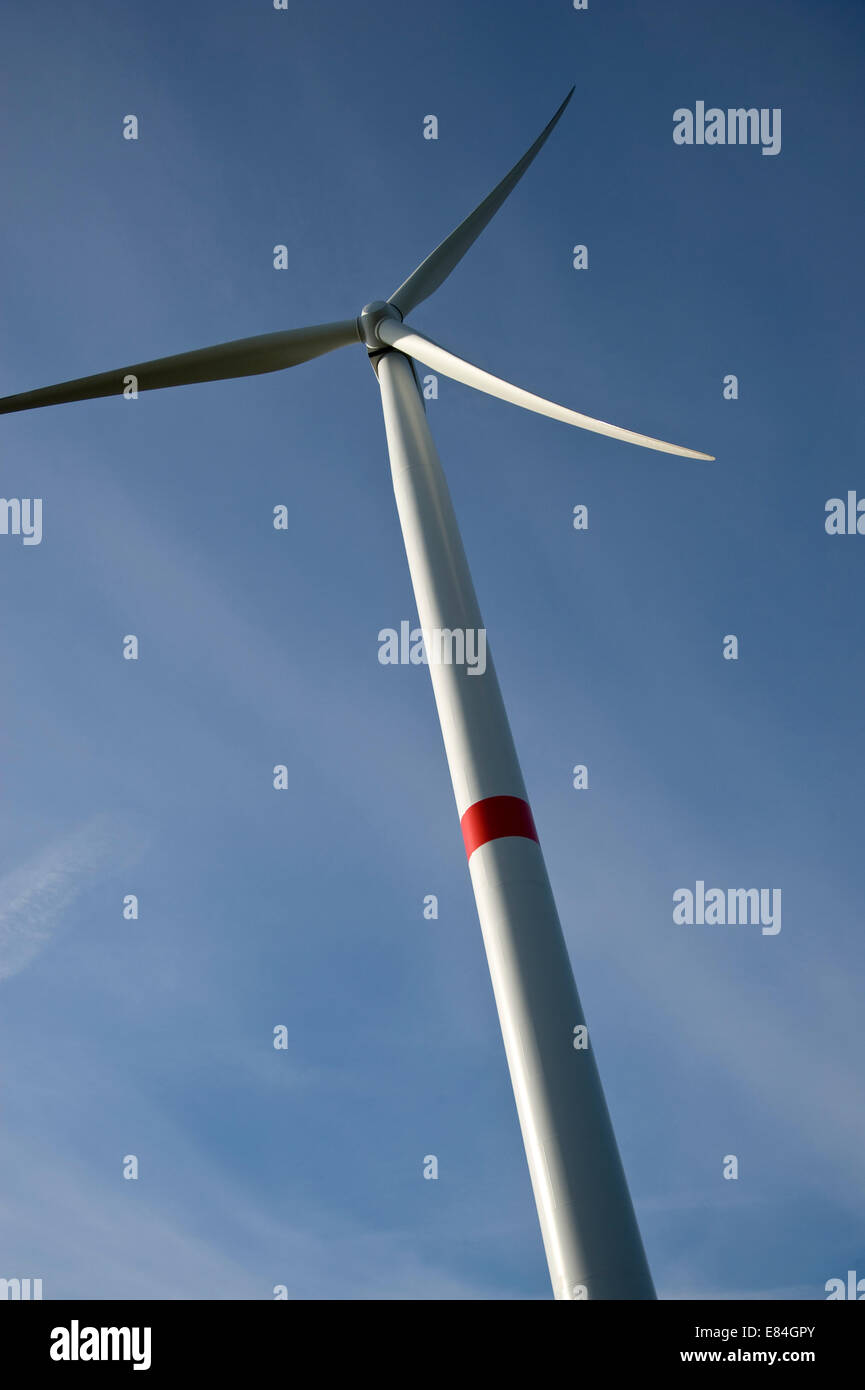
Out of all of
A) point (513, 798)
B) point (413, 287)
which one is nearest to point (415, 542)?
point (513, 798)

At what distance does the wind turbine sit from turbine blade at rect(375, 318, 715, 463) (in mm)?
31

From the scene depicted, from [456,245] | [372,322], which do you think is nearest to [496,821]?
[372,322]

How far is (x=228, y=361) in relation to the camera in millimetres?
21781

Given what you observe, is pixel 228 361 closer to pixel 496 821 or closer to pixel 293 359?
pixel 293 359

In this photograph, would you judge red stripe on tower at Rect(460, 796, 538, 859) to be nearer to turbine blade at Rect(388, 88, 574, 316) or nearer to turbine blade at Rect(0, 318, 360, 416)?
turbine blade at Rect(0, 318, 360, 416)

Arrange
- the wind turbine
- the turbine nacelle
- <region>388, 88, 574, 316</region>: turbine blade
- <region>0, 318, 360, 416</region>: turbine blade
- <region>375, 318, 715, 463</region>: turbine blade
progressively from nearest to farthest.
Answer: the wind turbine → <region>375, 318, 715, 463</region>: turbine blade → the turbine nacelle → <region>0, 318, 360, 416</region>: turbine blade → <region>388, 88, 574, 316</region>: turbine blade

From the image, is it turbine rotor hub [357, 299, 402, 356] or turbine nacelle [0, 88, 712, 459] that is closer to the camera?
turbine nacelle [0, 88, 712, 459]

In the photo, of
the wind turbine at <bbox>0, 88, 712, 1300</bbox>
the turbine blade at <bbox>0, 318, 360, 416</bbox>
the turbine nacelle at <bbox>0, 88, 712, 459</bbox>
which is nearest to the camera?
the wind turbine at <bbox>0, 88, 712, 1300</bbox>

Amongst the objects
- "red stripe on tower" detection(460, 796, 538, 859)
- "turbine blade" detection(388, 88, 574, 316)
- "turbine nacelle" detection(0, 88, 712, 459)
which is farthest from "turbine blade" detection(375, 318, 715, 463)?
"red stripe on tower" detection(460, 796, 538, 859)

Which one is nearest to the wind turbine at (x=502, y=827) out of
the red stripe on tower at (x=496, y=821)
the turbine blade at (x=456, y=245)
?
the red stripe on tower at (x=496, y=821)

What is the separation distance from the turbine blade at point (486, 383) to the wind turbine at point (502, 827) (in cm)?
3

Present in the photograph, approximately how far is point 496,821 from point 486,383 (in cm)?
974

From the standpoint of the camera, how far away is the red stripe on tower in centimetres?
1379
